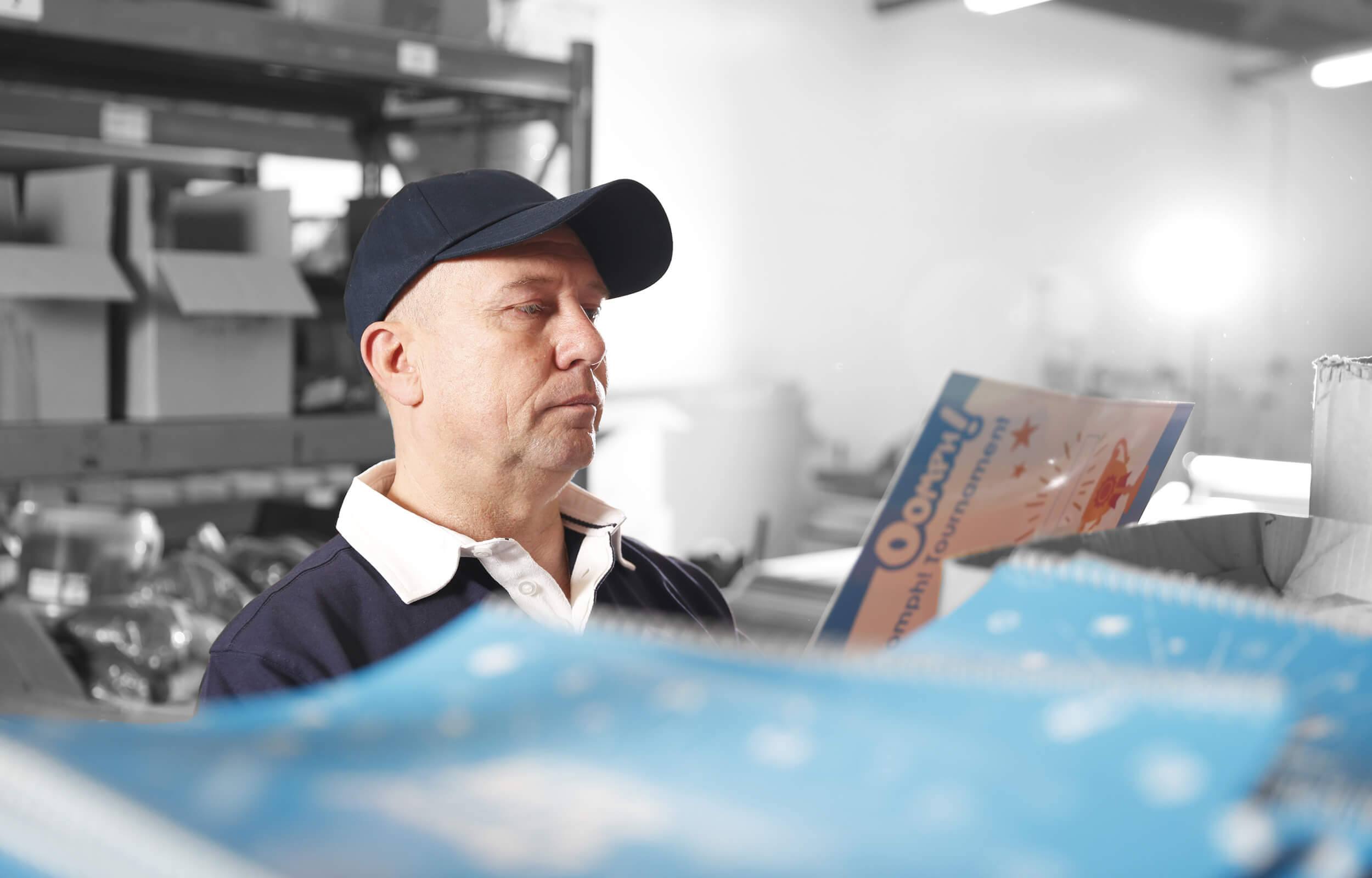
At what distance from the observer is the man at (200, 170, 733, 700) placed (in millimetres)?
1087

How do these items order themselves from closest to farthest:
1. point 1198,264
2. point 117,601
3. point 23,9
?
point 23,9, point 117,601, point 1198,264

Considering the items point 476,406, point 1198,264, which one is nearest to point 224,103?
point 476,406

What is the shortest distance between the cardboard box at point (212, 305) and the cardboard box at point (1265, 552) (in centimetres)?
174

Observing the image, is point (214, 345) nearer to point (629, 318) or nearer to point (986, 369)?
point (629, 318)

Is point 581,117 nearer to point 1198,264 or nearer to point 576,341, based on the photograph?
point 576,341

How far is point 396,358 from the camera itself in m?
1.23

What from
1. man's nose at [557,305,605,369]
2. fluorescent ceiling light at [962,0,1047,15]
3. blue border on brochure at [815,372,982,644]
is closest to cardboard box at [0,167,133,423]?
man's nose at [557,305,605,369]

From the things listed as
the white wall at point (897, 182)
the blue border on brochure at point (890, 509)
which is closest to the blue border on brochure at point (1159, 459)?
the blue border on brochure at point (890, 509)

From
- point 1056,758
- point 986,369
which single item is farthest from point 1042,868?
point 986,369

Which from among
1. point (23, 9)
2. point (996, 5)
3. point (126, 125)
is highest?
point (996, 5)

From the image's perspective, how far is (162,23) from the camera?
1765 mm

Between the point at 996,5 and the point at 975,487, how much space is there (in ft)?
12.3

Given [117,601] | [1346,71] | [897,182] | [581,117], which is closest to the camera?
[117,601]

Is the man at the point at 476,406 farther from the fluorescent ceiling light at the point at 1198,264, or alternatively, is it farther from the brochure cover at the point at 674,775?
the fluorescent ceiling light at the point at 1198,264
